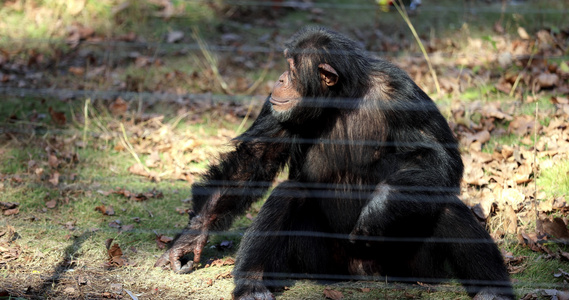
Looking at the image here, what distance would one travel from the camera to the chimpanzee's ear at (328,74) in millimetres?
4074

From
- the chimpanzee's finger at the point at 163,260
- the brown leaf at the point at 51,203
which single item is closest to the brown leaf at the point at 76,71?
the brown leaf at the point at 51,203

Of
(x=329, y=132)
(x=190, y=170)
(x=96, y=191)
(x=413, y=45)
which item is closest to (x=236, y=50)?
(x=413, y=45)

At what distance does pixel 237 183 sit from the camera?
4.52 metres

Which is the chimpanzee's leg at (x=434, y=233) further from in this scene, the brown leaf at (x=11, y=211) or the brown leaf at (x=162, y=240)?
the brown leaf at (x=11, y=211)

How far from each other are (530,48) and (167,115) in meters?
5.29

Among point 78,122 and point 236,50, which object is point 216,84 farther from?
point 78,122

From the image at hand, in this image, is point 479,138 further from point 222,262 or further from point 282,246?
point 222,262

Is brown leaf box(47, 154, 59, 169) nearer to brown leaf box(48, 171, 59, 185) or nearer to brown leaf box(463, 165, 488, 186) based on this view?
brown leaf box(48, 171, 59, 185)

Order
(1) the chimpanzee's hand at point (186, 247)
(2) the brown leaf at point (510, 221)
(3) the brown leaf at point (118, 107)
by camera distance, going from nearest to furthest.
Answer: (1) the chimpanzee's hand at point (186, 247)
(2) the brown leaf at point (510, 221)
(3) the brown leaf at point (118, 107)

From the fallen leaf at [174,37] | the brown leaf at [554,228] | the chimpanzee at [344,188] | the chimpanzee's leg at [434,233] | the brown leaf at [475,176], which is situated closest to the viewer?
the chimpanzee's leg at [434,233]

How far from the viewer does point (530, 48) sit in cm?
806

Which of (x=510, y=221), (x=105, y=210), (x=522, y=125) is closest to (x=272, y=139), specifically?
(x=105, y=210)

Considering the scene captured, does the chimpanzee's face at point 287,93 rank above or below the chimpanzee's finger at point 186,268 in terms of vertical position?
above

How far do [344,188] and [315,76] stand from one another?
891mm
